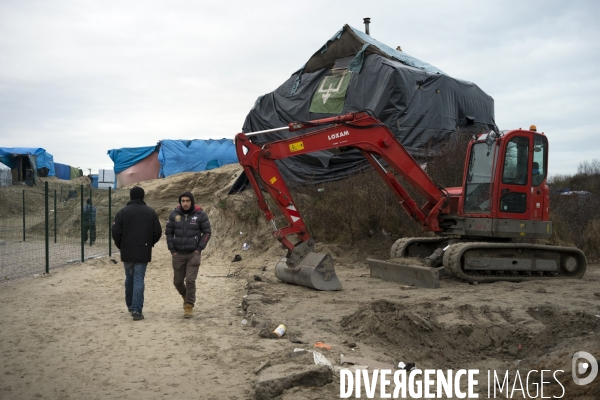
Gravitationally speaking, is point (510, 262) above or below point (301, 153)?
below

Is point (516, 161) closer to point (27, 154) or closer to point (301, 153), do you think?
point (301, 153)

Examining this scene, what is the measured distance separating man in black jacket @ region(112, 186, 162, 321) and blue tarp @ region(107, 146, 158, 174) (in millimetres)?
23185

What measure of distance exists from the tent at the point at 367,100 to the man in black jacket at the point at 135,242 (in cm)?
958

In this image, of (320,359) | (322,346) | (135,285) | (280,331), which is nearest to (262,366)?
(320,359)

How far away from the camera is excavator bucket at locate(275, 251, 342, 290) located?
1086cm

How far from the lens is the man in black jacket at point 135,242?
28.1ft

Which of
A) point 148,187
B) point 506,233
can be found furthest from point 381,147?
point 148,187

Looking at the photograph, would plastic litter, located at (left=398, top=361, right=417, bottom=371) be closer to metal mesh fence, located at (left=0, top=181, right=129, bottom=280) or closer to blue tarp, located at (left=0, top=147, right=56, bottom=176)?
metal mesh fence, located at (left=0, top=181, right=129, bottom=280)

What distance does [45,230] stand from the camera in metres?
13.8

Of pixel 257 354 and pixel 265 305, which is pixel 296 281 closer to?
pixel 265 305

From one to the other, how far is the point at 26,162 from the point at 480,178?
120 ft

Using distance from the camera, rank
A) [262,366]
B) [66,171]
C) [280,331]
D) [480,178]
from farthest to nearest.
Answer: [66,171] → [480,178] → [280,331] → [262,366]

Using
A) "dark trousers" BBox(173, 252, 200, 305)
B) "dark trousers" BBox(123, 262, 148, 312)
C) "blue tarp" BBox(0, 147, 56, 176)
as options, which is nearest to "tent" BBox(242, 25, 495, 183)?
"dark trousers" BBox(173, 252, 200, 305)

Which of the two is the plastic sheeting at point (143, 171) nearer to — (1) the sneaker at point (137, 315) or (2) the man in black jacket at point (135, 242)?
(2) the man in black jacket at point (135, 242)
